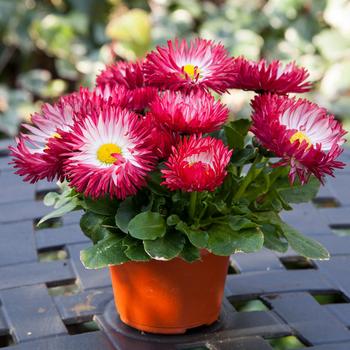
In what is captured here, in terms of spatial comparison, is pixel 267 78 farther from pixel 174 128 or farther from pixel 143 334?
pixel 143 334

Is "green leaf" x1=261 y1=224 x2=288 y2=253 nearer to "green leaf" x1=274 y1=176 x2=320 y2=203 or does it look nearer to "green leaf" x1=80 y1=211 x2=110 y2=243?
"green leaf" x1=274 y1=176 x2=320 y2=203

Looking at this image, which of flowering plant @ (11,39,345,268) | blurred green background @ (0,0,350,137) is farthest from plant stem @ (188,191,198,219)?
blurred green background @ (0,0,350,137)

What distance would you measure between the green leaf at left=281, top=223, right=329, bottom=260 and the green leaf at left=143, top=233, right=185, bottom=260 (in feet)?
0.50

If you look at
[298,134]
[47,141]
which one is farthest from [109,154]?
[298,134]

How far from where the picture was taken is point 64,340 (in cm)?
96

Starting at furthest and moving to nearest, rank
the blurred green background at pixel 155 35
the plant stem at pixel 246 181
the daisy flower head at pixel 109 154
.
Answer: the blurred green background at pixel 155 35 < the plant stem at pixel 246 181 < the daisy flower head at pixel 109 154

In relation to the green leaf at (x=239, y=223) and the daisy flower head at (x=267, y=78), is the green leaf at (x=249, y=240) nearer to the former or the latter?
the green leaf at (x=239, y=223)

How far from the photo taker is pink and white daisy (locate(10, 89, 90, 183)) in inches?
33.0

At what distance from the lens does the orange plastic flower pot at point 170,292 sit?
3.06 feet

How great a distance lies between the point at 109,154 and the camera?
2.66 ft

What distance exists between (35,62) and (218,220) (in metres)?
2.89

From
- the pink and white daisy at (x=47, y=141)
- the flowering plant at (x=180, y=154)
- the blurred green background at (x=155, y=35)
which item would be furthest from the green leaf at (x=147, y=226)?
the blurred green background at (x=155, y=35)

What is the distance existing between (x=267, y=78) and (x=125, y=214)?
0.25 m

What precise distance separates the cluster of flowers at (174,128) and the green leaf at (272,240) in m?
0.12
